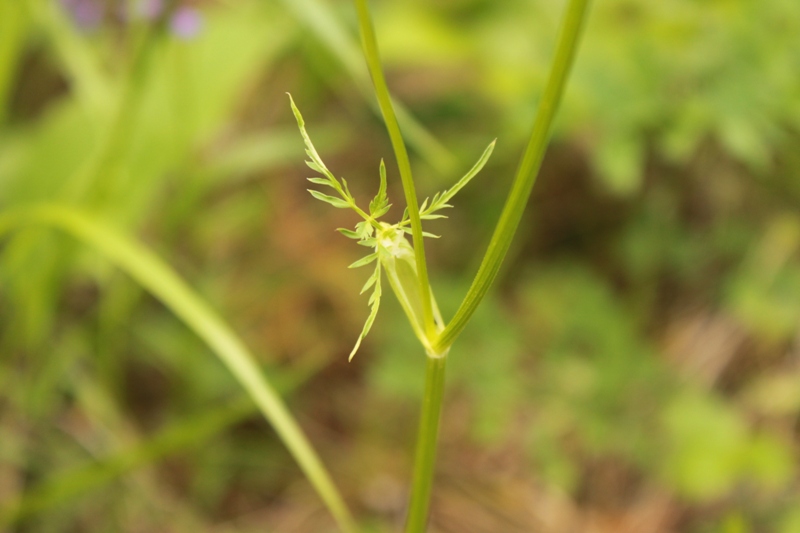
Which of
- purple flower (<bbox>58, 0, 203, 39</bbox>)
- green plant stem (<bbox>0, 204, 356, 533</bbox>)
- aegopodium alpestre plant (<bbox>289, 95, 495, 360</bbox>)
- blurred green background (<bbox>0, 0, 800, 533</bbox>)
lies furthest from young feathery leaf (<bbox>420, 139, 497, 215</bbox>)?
purple flower (<bbox>58, 0, 203, 39</bbox>)

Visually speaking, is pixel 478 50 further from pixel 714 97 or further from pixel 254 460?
pixel 254 460

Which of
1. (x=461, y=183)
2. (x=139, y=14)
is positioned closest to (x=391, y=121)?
(x=461, y=183)

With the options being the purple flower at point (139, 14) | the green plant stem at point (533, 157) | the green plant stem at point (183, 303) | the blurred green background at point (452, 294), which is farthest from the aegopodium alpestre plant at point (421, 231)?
the purple flower at point (139, 14)

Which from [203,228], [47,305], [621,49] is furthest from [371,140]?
[47,305]

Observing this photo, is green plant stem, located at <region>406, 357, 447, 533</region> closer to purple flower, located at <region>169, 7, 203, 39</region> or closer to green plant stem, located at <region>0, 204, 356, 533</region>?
green plant stem, located at <region>0, 204, 356, 533</region>

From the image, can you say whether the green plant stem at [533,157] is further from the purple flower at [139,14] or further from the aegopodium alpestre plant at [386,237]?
the purple flower at [139,14]

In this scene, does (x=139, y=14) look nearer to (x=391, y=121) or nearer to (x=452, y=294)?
(x=452, y=294)
